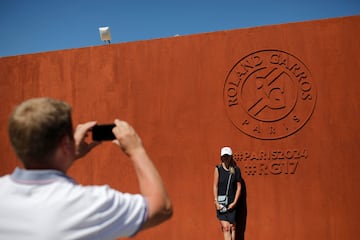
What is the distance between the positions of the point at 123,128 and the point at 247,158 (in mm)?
4061

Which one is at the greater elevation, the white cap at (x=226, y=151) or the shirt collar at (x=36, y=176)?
the shirt collar at (x=36, y=176)

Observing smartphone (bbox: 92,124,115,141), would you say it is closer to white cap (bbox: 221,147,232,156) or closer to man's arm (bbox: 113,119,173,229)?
man's arm (bbox: 113,119,173,229)

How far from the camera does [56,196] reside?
0.94 meters

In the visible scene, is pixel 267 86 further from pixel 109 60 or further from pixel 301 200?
pixel 109 60

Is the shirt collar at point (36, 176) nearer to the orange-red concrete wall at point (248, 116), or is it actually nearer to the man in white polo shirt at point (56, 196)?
the man in white polo shirt at point (56, 196)

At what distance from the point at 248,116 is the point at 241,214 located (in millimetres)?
1360

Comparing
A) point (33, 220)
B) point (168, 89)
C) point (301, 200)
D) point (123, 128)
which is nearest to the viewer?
point (33, 220)

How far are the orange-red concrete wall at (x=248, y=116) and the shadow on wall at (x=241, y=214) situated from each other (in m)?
0.03

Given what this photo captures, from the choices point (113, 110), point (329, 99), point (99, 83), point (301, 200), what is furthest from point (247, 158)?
point (99, 83)

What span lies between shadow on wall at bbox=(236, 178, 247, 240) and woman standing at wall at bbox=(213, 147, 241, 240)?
1.02 ft

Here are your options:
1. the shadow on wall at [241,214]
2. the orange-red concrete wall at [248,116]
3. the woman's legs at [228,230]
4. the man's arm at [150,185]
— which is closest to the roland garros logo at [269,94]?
the orange-red concrete wall at [248,116]

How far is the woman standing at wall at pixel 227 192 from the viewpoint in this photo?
4656 mm

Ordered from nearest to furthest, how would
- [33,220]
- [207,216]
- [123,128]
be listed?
[33,220] < [123,128] < [207,216]

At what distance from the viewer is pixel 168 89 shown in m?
5.50
